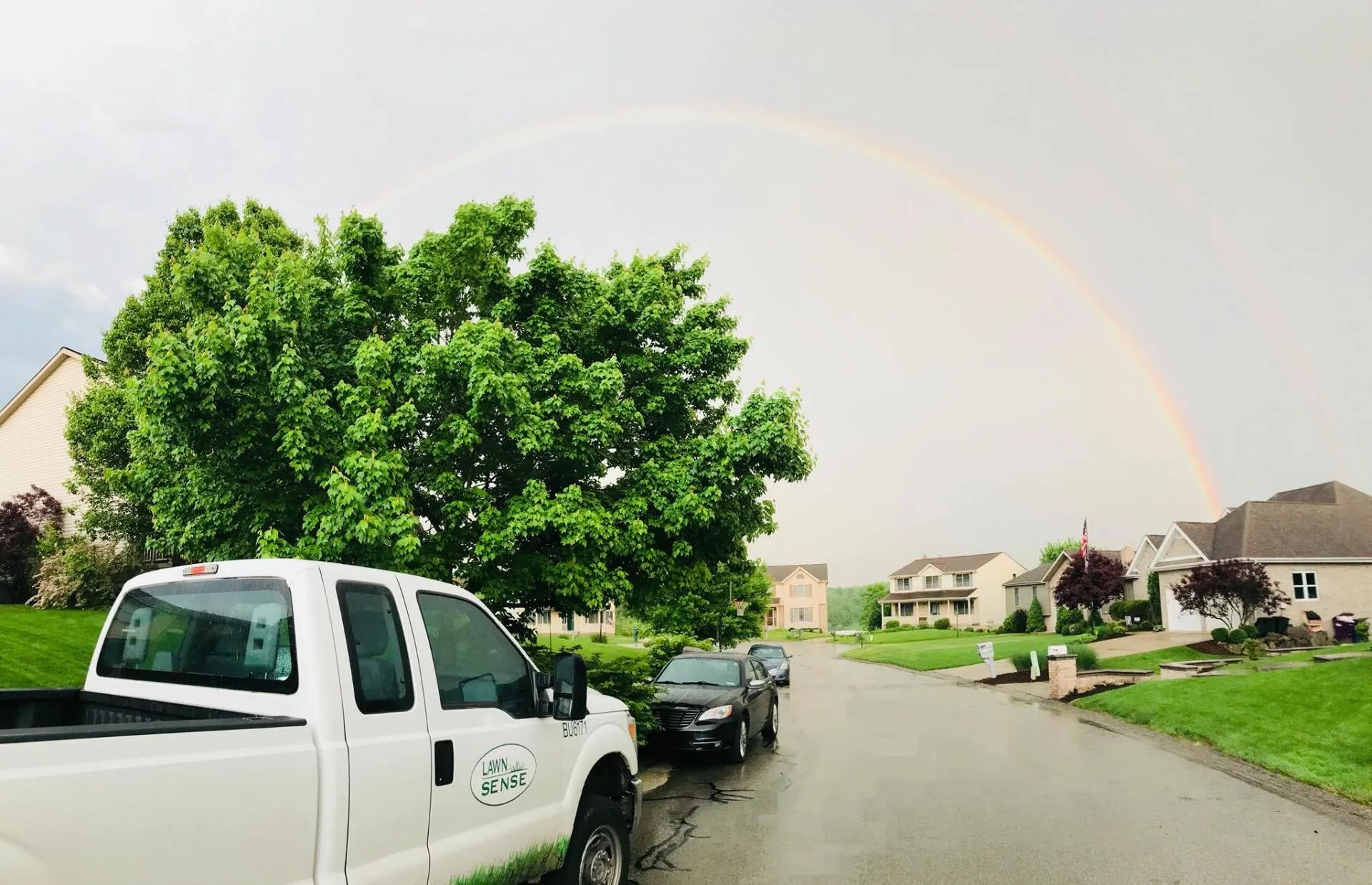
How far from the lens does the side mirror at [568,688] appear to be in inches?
206

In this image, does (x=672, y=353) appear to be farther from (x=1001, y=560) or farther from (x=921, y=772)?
(x=1001, y=560)

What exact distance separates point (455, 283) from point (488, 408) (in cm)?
306

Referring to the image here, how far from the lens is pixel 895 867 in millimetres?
7719

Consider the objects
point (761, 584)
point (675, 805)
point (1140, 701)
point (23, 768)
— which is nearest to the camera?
point (23, 768)

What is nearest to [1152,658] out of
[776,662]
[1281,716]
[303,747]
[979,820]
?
[776,662]

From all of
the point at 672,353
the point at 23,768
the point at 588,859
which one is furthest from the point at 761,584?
the point at 23,768

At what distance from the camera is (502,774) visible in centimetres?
483

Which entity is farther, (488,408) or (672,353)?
(672,353)

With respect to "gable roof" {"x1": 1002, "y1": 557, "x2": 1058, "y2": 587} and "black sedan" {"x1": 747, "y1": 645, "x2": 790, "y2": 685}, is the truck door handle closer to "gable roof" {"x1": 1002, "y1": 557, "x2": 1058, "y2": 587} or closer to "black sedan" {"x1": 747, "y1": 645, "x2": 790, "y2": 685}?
"black sedan" {"x1": 747, "y1": 645, "x2": 790, "y2": 685}

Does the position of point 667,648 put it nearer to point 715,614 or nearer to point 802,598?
point 715,614

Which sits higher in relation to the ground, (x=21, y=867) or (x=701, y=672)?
(x=21, y=867)

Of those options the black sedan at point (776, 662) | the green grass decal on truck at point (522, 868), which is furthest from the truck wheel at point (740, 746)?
the black sedan at point (776, 662)

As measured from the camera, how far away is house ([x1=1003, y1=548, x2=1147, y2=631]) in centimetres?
7031

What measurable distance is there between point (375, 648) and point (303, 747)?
74 centimetres
